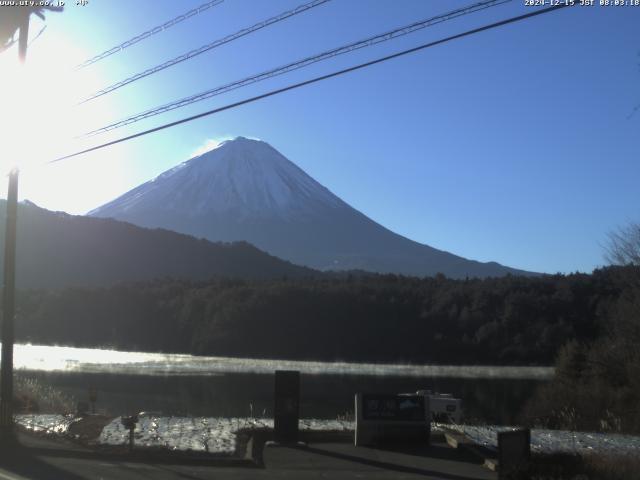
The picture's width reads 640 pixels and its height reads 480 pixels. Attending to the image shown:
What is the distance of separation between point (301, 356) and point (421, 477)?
193 ft

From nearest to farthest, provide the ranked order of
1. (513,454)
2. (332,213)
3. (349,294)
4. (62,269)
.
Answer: (513,454) → (349,294) → (62,269) → (332,213)

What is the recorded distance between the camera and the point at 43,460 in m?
13.9

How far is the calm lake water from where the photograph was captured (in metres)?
32.3

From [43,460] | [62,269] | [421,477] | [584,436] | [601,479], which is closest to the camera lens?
[601,479]

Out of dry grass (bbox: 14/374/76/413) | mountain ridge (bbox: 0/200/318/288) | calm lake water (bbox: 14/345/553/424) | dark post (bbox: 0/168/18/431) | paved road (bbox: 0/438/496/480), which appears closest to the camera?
paved road (bbox: 0/438/496/480)

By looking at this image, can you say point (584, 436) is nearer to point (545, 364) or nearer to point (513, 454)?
point (513, 454)

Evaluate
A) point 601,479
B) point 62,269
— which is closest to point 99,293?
point 62,269

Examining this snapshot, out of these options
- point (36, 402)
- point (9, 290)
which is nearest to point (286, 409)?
point (9, 290)

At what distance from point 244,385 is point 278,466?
28.9 metres

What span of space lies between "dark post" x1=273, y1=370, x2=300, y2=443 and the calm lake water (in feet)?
41.2

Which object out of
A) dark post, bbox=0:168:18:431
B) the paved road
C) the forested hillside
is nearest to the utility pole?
dark post, bbox=0:168:18:431

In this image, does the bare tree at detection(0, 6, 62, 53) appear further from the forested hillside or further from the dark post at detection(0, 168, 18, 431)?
the forested hillside

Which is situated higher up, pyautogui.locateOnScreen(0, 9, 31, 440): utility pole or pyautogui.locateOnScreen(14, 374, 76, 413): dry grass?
pyautogui.locateOnScreen(0, 9, 31, 440): utility pole

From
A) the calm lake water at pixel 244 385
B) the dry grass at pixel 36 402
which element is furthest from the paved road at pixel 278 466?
the calm lake water at pixel 244 385
